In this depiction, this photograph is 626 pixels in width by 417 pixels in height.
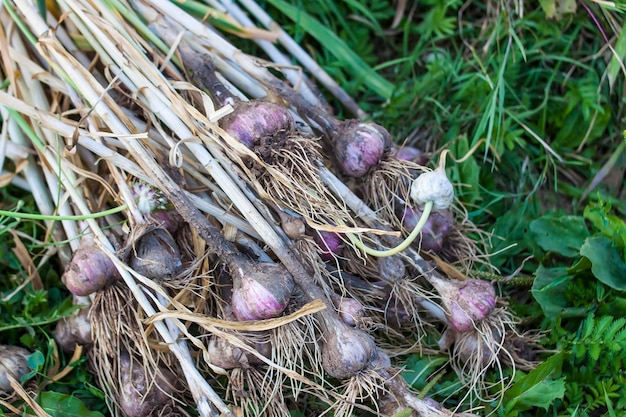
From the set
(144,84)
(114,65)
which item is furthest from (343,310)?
(114,65)

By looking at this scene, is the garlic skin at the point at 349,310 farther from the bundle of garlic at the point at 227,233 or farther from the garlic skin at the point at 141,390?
the garlic skin at the point at 141,390

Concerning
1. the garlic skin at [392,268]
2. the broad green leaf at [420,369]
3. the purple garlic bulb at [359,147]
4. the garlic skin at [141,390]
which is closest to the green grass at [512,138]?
the broad green leaf at [420,369]

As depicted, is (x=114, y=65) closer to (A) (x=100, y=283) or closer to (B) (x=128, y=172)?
(B) (x=128, y=172)

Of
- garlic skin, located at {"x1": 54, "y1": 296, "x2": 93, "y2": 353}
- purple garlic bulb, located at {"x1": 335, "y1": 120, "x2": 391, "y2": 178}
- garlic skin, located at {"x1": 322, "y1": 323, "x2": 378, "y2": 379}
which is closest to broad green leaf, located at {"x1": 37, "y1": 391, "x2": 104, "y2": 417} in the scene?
garlic skin, located at {"x1": 54, "y1": 296, "x2": 93, "y2": 353}

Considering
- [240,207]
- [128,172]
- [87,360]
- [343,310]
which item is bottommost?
[343,310]

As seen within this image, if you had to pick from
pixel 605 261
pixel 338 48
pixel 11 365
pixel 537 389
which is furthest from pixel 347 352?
pixel 338 48

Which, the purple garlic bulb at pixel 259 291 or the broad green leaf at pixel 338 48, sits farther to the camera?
the broad green leaf at pixel 338 48

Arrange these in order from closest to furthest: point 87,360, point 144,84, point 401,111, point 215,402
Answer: point 215,402 → point 144,84 → point 87,360 → point 401,111
